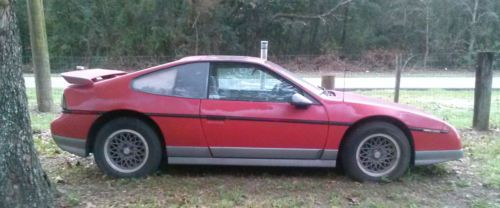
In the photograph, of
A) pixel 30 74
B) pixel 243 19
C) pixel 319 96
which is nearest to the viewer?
pixel 319 96

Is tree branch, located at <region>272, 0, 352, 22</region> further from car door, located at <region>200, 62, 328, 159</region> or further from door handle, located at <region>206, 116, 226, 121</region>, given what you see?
door handle, located at <region>206, 116, 226, 121</region>

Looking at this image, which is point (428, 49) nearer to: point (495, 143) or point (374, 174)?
point (495, 143)

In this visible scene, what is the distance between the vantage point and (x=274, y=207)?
16.7 ft

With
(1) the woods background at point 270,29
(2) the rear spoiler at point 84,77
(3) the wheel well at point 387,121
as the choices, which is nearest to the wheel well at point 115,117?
(2) the rear spoiler at point 84,77

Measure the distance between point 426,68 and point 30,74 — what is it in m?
16.7

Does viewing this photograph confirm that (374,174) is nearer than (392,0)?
Yes

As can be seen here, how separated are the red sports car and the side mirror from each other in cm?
1

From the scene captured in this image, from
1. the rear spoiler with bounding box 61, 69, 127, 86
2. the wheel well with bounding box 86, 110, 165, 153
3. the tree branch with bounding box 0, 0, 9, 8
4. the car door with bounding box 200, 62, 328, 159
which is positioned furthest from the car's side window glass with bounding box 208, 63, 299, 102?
the tree branch with bounding box 0, 0, 9, 8

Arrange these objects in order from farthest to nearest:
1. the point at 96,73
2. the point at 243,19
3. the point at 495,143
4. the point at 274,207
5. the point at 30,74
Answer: the point at 243,19 < the point at 30,74 < the point at 495,143 < the point at 96,73 < the point at 274,207

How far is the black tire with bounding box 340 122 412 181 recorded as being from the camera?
5.84m

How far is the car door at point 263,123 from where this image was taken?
19.1ft

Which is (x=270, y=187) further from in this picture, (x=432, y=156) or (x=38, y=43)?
(x=38, y=43)

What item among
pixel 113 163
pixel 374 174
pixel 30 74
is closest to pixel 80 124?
pixel 113 163

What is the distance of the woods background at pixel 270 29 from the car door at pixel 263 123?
822 inches
